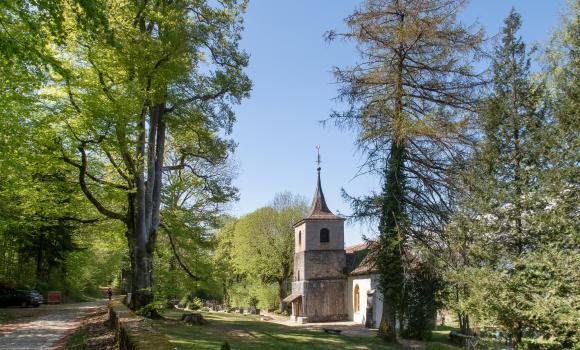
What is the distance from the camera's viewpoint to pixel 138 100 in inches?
611

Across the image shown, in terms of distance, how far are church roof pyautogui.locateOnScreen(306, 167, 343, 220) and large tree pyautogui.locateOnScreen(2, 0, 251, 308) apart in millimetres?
19141

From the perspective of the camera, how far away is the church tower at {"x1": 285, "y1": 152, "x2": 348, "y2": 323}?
3938 cm

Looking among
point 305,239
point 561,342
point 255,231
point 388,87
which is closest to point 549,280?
point 561,342

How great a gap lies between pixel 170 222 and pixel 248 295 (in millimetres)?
28738

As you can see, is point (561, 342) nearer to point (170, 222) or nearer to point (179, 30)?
point (179, 30)

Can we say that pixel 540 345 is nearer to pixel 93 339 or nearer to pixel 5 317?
pixel 93 339

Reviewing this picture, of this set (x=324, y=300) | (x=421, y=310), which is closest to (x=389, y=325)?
(x=421, y=310)

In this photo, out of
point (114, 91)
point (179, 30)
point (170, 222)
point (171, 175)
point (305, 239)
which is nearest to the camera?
point (114, 91)

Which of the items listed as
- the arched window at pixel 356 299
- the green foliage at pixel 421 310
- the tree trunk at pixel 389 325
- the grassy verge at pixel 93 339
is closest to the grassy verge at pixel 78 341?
the grassy verge at pixel 93 339

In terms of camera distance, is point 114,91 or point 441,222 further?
point 441,222

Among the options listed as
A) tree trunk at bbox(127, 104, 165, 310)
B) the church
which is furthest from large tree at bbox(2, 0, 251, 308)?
the church

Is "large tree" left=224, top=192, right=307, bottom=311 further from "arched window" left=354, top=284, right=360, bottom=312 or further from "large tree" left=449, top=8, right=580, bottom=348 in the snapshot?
"large tree" left=449, top=8, right=580, bottom=348

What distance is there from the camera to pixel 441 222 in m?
18.7

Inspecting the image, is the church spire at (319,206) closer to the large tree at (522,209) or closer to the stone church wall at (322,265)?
the stone church wall at (322,265)
